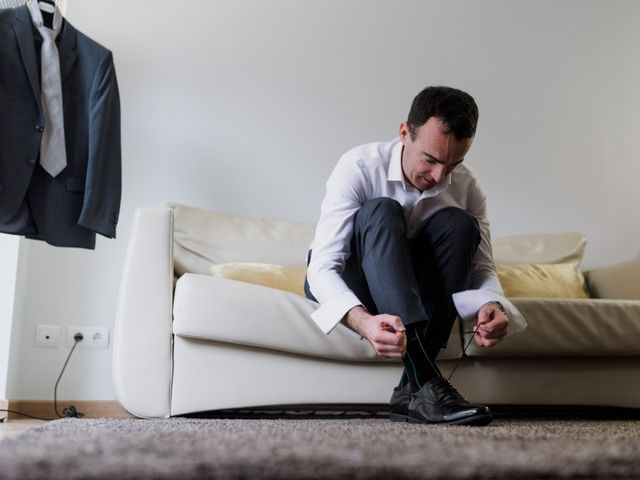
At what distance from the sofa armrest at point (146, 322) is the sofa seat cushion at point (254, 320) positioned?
6 cm

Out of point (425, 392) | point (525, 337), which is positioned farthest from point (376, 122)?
point (425, 392)

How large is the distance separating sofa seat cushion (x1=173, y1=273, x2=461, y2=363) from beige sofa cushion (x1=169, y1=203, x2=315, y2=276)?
0.57 meters

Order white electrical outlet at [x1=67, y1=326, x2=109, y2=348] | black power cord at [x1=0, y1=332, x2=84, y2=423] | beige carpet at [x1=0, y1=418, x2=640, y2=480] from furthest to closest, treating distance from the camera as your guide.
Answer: white electrical outlet at [x1=67, y1=326, x2=109, y2=348], black power cord at [x1=0, y1=332, x2=84, y2=423], beige carpet at [x1=0, y1=418, x2=640, y2=480]

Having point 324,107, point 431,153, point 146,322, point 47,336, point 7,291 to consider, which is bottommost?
point 47,336

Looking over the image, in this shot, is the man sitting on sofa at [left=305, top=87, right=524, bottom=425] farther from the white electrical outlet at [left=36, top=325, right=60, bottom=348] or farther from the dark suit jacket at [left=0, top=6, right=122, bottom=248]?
the white electrical outlet at [left=36, top=325, right=60, bottom=348]

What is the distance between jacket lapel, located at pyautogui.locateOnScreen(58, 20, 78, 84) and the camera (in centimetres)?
235

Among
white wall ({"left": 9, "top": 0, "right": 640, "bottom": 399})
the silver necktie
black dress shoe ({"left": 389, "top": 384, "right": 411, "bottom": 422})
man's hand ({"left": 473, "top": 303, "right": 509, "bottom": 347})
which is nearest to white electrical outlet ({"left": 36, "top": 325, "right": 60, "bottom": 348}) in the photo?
white wall ({"left": 9, "top": 0, "right": 640, "bottom": 399})

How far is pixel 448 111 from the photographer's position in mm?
1527

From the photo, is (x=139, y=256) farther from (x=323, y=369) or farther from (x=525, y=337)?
(x=525, y=337)

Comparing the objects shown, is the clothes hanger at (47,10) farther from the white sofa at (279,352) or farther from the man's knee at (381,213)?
the man's knee at (381,213)

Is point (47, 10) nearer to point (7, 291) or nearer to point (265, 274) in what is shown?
point (7, 291)

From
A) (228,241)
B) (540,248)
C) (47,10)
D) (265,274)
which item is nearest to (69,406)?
(228,241)

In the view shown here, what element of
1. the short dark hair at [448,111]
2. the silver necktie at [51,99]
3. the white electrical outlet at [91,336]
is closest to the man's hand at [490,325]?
the short dark hair at [448,111]

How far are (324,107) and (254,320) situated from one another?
4.63ft
